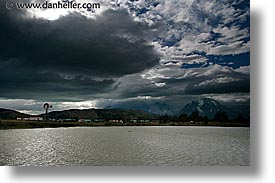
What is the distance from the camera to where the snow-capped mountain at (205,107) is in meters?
6.09

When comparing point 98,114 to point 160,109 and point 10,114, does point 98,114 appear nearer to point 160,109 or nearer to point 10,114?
point 160,109

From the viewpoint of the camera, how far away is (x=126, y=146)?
611 centimetres

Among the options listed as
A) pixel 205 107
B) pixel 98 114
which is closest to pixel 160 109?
pixel 205 107

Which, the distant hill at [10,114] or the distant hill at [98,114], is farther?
the distant hill at [98,114]

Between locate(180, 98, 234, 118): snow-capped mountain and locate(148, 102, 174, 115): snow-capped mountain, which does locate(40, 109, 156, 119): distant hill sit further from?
locate(180, 98, 234, 118): snow-capped mountain

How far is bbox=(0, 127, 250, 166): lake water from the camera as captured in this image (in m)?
5.88

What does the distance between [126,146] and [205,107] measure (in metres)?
1.40

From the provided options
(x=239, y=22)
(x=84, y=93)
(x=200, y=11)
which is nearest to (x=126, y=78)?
(x=84, y=93)

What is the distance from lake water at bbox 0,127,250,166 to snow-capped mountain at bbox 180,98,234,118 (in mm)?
270

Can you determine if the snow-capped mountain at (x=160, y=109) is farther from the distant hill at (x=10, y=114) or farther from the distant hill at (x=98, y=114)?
the distant hill at (x=10, y=114)

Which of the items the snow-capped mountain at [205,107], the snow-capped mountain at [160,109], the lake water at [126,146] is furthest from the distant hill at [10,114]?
the snow-capped mountain at [205,107]

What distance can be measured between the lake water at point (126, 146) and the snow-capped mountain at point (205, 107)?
270mm

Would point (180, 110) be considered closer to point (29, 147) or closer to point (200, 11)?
point (200, 11)

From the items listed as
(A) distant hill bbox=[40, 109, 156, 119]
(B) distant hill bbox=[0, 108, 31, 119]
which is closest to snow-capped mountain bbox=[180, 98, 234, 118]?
(A) distant hill bbox=[40, 109, 156, 119]
